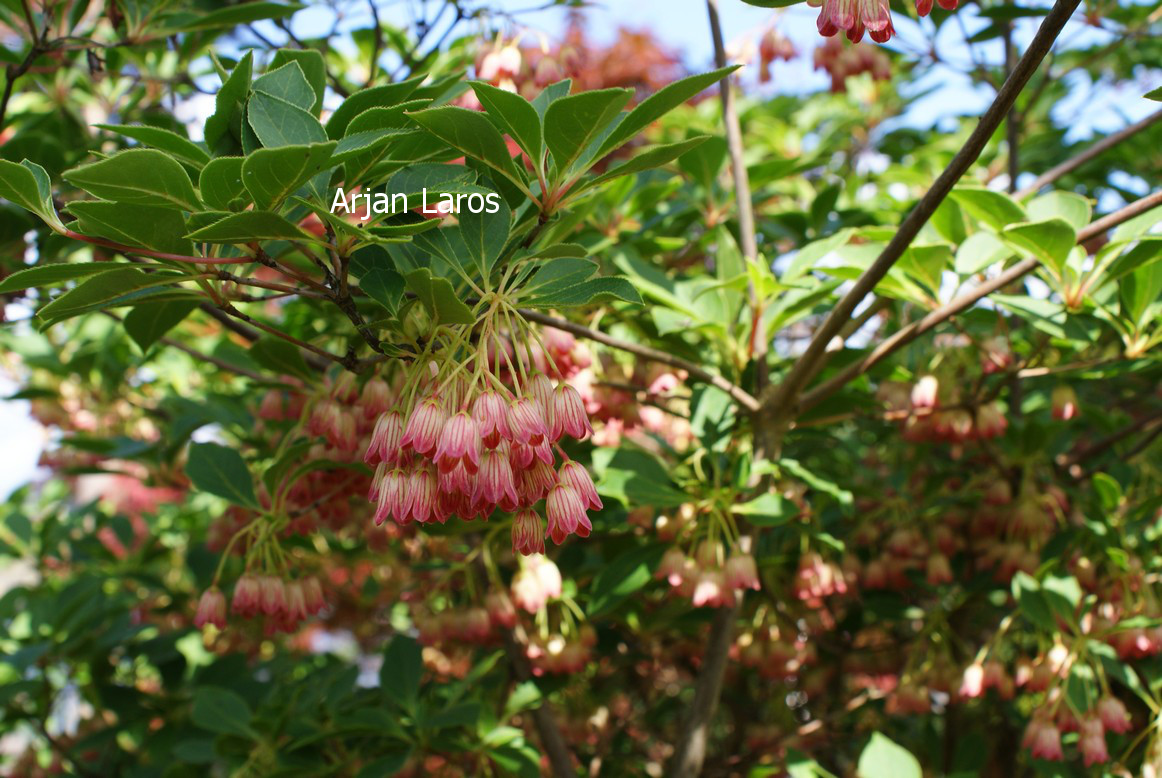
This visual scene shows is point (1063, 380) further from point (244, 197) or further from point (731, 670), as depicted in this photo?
point (244, 197)

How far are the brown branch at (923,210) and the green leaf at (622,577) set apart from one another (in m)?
0.37

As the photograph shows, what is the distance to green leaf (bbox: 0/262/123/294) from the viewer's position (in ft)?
3.66

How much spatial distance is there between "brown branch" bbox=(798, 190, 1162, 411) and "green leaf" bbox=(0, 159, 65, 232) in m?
1.25

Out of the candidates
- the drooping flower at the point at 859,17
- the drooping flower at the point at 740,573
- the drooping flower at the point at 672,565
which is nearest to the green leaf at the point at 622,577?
the drooping flower at the point at 672,565

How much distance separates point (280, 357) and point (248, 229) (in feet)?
2.37

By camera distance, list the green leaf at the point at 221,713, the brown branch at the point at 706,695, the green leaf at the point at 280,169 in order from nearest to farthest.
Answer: the green leaf at the point at 280,169, the brown branch at the point at 706,695, the green leaf at the point at 221,713

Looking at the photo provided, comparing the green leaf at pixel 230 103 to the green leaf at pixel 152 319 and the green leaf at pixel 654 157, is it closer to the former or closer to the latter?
the green leaf at pixel 152 319

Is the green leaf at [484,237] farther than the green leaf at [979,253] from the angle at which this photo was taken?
No

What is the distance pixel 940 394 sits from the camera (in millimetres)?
2230

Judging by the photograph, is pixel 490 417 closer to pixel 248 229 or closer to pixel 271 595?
pixel 248 229

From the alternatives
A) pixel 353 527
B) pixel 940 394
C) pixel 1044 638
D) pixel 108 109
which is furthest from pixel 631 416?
pixel 108 109

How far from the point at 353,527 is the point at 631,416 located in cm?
124

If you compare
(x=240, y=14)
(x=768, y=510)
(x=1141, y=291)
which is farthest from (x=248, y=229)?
(x=1141, y=291)

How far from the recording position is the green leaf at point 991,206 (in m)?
1.62
